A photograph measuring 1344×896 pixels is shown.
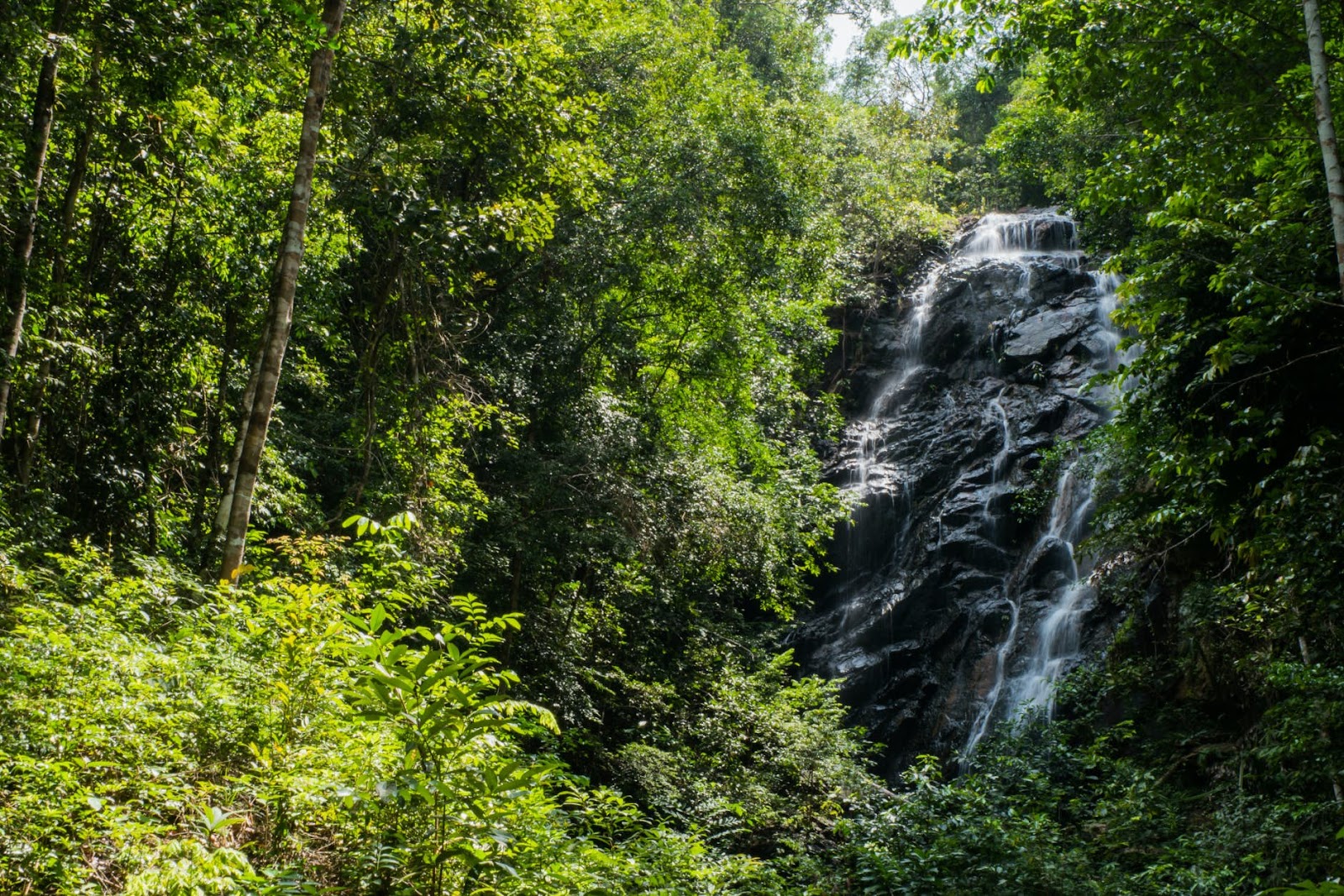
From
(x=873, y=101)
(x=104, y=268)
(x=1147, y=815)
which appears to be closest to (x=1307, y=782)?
(x=1147, y=815)

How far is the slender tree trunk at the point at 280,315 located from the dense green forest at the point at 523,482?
1.8 inches

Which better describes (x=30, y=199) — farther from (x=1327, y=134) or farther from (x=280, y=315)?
(x=1327, y=134)

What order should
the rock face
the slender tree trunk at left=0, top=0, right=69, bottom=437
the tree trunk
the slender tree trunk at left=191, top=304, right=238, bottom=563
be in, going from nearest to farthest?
the tree trunk, the slender tree trunk at left=0, top=0, right=69, bottom=437, the slender tree trunk at left=191, top=304, right=238, bottom=563, the rock face

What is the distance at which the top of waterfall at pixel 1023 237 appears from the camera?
2472 centimetres

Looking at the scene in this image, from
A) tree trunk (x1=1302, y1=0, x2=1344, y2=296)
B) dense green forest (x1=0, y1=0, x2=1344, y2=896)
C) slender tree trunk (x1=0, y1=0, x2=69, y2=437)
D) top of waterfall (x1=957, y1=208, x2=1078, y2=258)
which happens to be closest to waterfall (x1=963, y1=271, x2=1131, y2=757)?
dense green forest (x1=0, y1=0, x2=1344, y2=896)

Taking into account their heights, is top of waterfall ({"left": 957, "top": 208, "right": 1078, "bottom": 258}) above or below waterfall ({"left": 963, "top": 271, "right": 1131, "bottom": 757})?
above

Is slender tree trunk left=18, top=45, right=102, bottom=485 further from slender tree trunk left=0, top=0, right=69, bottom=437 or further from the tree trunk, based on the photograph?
the tree trunk

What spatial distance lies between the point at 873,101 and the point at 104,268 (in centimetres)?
3706

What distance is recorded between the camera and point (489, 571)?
42.9 ft

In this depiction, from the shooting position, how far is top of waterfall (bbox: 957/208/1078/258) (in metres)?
24.7

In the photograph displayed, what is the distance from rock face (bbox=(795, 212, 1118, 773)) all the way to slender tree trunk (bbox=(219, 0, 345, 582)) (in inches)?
450

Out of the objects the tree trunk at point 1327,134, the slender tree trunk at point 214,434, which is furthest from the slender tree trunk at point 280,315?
the tree trunk at point 1327,134

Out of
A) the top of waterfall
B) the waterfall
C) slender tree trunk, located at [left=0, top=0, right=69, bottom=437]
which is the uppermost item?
the top of waterfall

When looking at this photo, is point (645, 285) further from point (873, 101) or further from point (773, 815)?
point (873, 101)
